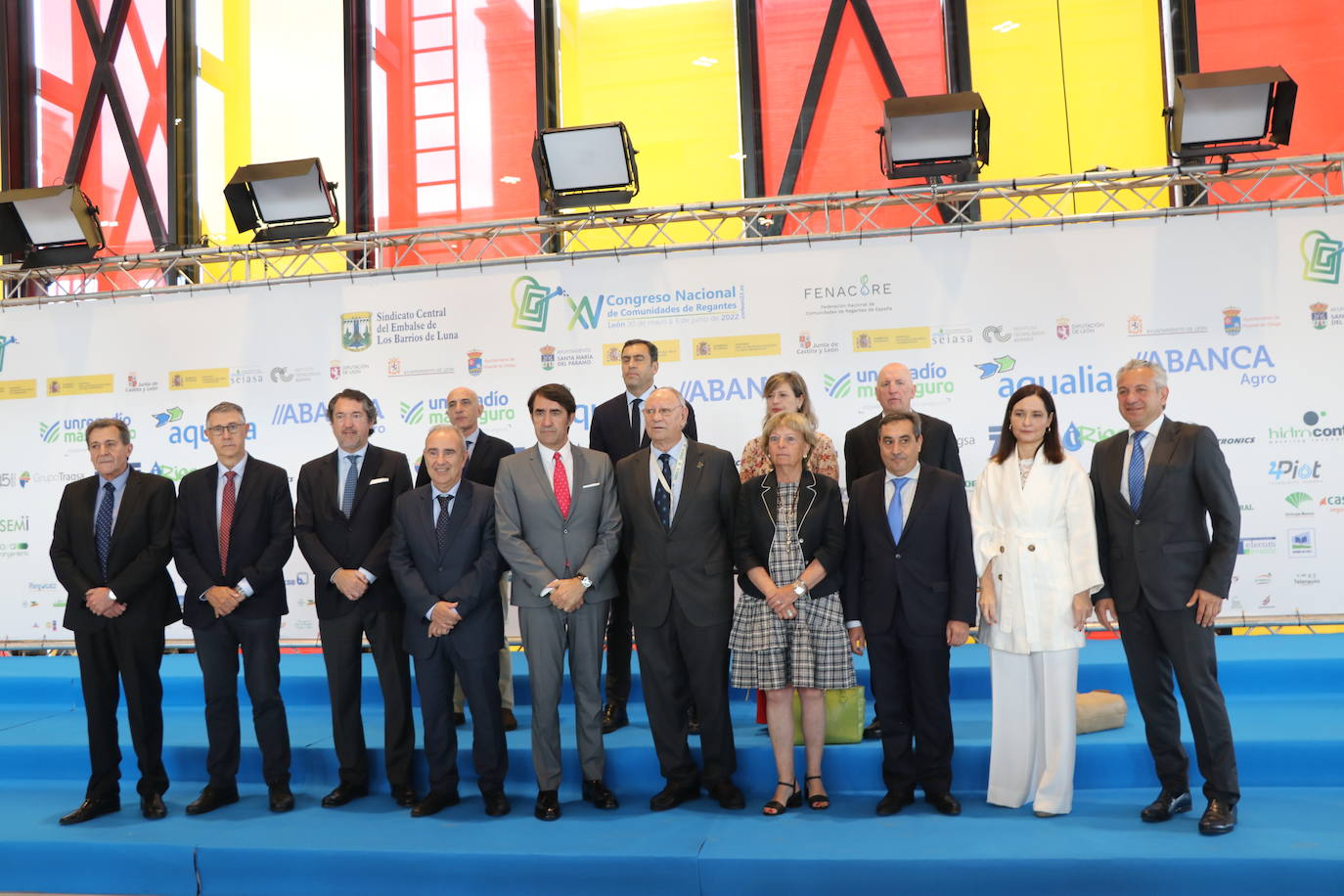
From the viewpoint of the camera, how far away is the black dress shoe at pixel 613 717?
166 inches

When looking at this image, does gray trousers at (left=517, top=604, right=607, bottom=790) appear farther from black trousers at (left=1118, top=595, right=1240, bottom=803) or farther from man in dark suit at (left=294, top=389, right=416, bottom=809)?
black trousers at (left=1118, top=595, right=1240, bottom=803)

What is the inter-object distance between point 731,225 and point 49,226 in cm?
449

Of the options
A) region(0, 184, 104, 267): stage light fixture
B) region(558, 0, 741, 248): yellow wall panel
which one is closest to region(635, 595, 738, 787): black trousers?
region(558, 0, 741, 248): yellow wall panel

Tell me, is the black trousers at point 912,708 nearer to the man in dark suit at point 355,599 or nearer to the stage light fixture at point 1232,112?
the man in dark suit at point 355,599

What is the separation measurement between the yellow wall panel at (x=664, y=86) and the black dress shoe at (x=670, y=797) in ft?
14.8

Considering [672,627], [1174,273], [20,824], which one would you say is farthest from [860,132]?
[20,824]

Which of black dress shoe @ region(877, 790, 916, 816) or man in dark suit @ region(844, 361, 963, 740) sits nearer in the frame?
black dress shoe @ region(877, 790, 916, 816)

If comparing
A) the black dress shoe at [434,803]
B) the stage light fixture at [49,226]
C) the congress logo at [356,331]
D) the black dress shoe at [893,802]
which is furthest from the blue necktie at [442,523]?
the stage light fixture at [49,226]

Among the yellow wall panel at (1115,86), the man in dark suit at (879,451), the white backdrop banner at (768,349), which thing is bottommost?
the man in dark suit at (879,451)

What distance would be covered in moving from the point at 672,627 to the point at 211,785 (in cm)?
193

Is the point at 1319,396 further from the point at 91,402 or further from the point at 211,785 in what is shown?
the point at 91,402

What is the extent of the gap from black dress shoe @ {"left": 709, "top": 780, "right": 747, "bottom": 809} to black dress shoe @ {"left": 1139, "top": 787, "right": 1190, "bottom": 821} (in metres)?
1.34

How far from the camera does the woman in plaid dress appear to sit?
11.2 ft

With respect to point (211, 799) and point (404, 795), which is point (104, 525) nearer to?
point (211, 799)
